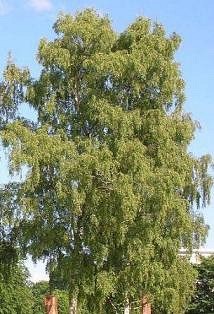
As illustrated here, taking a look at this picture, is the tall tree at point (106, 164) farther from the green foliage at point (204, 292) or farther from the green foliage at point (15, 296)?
the green foliage at point (204, 292)

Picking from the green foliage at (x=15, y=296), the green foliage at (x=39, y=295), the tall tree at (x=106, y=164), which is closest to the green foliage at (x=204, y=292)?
the green foliage at (x=15, y=296)

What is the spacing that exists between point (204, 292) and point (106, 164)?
30965mm

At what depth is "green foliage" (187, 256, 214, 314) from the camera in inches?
1971

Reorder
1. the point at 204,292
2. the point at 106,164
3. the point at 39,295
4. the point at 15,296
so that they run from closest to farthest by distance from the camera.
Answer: the point at 106,164, the point at 15,296, the point at 204,292, the point at 39,295

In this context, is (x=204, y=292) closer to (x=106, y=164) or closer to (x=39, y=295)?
(x=39, y=295)

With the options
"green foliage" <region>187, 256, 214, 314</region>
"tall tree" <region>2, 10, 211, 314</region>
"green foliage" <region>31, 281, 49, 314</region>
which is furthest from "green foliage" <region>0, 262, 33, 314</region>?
"tall tree" <region>2, 10, 211, 314</region>

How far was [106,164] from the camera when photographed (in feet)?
75.0

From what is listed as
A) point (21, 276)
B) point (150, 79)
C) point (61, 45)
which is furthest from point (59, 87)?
point (21, 276)

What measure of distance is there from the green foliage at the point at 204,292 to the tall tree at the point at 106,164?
79.5 feet

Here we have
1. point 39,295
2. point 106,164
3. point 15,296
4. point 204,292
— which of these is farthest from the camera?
point 39,295

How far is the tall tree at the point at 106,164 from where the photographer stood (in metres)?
22.9

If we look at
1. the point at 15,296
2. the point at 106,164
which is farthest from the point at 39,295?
the point at 106,164

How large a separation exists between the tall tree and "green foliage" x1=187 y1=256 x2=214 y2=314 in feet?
79.5

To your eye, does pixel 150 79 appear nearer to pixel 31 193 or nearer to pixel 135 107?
pixel 135 107
